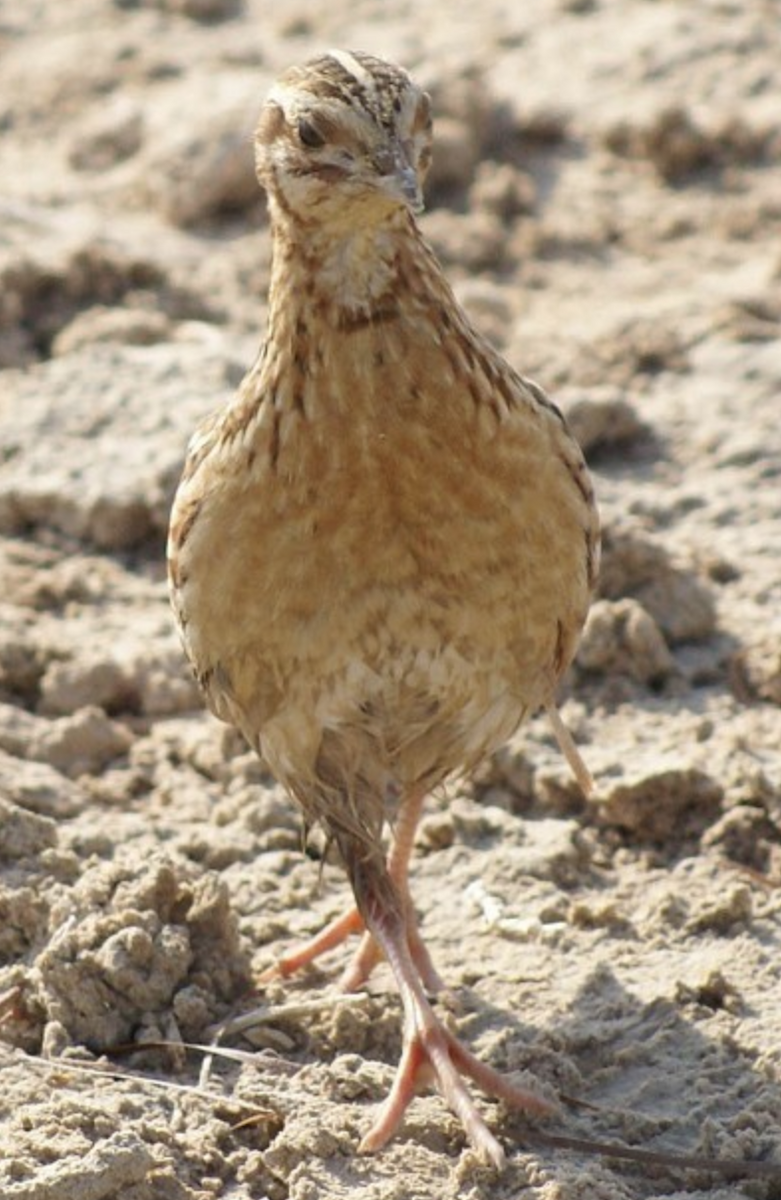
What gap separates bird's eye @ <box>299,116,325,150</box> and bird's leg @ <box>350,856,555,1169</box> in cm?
186

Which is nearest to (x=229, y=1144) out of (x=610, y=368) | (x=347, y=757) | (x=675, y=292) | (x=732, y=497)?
(x=347, y=757)

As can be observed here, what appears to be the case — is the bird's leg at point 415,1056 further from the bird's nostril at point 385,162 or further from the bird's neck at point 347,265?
the bird's nostril at point 385,162

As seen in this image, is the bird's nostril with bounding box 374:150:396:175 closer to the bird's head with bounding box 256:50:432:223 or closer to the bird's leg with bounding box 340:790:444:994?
the bird's head with bounding box 256:50:432:223

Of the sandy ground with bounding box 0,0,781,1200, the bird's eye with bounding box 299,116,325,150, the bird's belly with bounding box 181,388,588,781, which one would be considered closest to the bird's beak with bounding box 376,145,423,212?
the bird's eye with bounding box 299,116,325,150

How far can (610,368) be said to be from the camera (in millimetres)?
9141

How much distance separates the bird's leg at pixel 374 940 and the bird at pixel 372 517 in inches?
13.2

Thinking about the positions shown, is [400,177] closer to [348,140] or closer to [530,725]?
[348,140]

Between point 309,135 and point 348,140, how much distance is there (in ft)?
0.43

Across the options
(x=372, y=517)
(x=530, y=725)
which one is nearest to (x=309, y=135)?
(x=372, y=517)

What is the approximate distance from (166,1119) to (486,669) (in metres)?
1.33

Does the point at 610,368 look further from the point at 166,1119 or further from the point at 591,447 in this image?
the point at 166,1119

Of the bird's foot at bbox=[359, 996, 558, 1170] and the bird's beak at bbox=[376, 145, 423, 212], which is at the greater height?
the bird's beak at bbox=[376, 145, 423, 212]

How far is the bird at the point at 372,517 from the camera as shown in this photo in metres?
5.60

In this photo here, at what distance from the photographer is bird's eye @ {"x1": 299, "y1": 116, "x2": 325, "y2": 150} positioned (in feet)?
17.8
